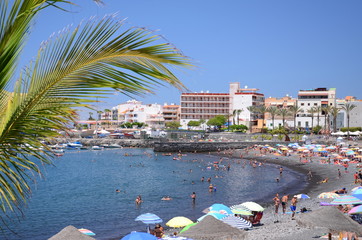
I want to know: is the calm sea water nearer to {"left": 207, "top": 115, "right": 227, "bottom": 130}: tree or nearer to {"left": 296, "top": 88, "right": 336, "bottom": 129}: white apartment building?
{"left": 296, "top": 88, "right": 336, "bottom": 129}: white apartment building

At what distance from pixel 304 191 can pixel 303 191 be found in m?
0.10

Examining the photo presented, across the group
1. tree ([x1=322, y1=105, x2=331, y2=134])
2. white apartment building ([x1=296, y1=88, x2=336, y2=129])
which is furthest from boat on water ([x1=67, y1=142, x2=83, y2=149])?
tree ([x1=322, y1=105, x2=331, y2=134])

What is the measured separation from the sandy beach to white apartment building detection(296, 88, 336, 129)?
106ft

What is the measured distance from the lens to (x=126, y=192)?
4259cm

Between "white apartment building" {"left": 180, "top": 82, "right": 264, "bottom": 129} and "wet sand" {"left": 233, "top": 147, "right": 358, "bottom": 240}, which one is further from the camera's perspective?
"white apartment building" {"left": 180, "top": 82, "right": 264, "bottom": 129}

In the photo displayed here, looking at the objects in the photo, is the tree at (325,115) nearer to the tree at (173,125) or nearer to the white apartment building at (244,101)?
the white apartment building at (244,101)

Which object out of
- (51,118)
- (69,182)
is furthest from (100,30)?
(69,182)

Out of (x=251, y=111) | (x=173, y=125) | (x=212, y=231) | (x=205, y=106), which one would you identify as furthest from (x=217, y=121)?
(x=212, y=231)

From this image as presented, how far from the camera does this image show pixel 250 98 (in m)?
127

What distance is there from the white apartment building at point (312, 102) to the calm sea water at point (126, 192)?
43545 millimetres

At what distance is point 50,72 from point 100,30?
15.0 inches

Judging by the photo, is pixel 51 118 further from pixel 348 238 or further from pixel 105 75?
pixel 348 238

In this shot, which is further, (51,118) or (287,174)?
(287,174)

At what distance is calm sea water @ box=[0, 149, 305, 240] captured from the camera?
92.9 ft
